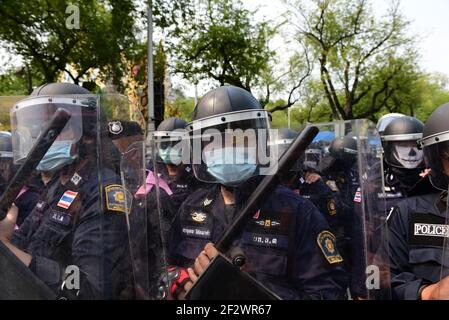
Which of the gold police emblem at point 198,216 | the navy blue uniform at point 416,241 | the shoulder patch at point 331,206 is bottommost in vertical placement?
the navy blue uniform at point 416,241

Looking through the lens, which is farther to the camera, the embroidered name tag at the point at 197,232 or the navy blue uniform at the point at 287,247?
the embroidered name tag at the point at 197,232

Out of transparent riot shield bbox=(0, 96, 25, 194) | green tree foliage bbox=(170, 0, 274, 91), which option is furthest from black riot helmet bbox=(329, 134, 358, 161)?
green tree foliage bbox=(170, 0, 274, 91)

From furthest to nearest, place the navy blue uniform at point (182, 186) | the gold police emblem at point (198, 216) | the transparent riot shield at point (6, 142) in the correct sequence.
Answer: the navy blue uniform at point (182, 186)
the gold police emblem at point (198, 216)
the transparent riot shield at point (6, 142)

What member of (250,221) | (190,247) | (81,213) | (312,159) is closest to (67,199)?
(81,213)

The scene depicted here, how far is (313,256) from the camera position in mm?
1725

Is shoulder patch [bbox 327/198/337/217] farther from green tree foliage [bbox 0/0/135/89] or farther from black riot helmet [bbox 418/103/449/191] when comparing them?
green tree foliage [bbox 0/0/135/89]

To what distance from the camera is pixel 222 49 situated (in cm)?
1648

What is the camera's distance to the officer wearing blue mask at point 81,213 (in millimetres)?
1498

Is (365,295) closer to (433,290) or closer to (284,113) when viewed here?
(433,290)

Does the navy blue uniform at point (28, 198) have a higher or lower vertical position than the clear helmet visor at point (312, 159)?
lower

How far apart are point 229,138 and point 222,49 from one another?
15.1 meters

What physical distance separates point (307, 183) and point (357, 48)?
67.6 feet

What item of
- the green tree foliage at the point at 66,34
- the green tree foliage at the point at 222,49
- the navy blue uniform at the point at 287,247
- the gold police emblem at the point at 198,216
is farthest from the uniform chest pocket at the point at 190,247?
the green tree foliage at the point at 222,49

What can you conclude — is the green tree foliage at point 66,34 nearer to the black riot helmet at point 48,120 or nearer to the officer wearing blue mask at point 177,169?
the officer wearing blue mask at point 177,169
